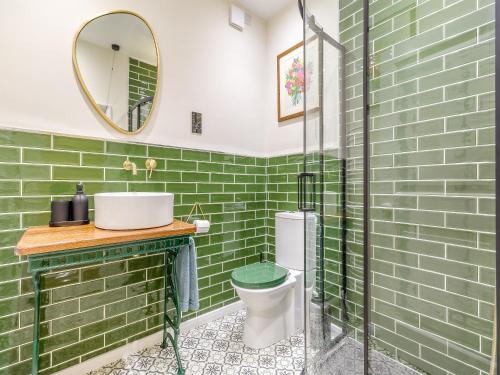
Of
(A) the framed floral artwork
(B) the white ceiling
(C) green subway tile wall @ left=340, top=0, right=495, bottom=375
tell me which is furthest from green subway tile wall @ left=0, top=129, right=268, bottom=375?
(B) the white ceiling

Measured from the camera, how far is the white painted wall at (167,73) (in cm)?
133

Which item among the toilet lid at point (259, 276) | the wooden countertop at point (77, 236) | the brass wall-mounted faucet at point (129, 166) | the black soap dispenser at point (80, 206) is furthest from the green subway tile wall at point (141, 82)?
the toilet lid at point (259, 276)

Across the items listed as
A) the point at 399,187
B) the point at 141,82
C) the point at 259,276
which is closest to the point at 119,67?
the point at 141,82

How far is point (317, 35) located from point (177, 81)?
1031 millimetres

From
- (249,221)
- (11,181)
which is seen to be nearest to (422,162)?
(249,221)

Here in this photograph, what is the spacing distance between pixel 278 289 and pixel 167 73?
5.57 ft

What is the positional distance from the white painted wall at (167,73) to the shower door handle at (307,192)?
82cm

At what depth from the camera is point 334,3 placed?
1.75 m

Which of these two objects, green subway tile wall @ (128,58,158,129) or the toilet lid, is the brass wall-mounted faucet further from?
the toilet lid

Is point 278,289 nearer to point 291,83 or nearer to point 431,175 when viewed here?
point 431,175

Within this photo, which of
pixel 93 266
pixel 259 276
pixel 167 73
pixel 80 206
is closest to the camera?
pixel 80 206

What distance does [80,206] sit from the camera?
140 cm

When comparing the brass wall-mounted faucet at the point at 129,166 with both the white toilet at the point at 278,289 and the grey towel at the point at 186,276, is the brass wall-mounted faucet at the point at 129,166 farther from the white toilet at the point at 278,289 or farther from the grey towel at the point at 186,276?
the white toilet at the point at 278,289

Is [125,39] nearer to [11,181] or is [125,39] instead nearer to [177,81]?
[177,81]
